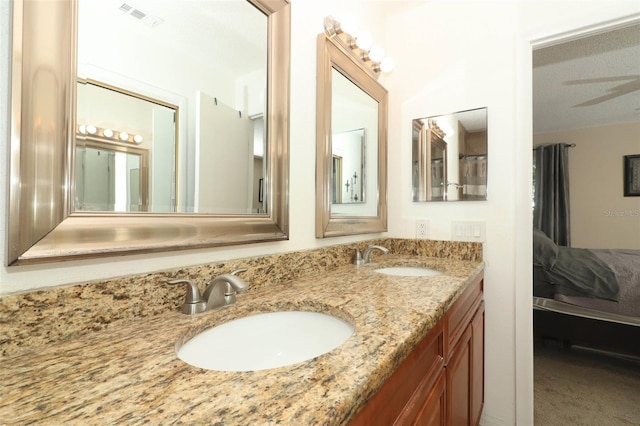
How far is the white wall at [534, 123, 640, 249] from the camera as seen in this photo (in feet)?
12.5

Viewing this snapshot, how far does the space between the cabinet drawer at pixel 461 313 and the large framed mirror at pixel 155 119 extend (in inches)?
25.2

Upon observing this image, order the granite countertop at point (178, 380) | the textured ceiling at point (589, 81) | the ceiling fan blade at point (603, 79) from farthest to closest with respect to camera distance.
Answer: the ceiling fan blade at point (603, 79) < the textured ceiling at point (589, 81) < the granite countertop at point (178, 380)

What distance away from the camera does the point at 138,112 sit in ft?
2.29

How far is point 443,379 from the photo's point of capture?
0.91 m

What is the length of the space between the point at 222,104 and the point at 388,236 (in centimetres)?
129

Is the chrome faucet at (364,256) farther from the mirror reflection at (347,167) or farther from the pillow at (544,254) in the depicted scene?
the pillow at (544,254)

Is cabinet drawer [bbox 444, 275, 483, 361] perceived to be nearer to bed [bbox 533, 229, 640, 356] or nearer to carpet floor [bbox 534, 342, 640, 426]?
carpet floor [bbox 534, 342, 640, 426]

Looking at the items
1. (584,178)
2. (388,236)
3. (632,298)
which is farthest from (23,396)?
(584,178)

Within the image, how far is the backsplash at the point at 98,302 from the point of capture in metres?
0.50

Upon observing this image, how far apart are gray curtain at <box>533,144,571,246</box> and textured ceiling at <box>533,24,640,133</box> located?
1.39ft

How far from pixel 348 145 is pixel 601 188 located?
447 cm

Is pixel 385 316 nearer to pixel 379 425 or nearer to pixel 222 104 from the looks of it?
pixel 379 425

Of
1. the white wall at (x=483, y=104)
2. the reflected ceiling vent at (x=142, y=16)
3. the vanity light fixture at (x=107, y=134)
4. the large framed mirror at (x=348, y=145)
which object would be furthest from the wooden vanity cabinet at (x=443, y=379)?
the reflected ceiling vent at (x=142, y=16)

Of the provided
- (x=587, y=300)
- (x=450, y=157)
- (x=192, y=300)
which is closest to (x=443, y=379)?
(x=192, y=300)
